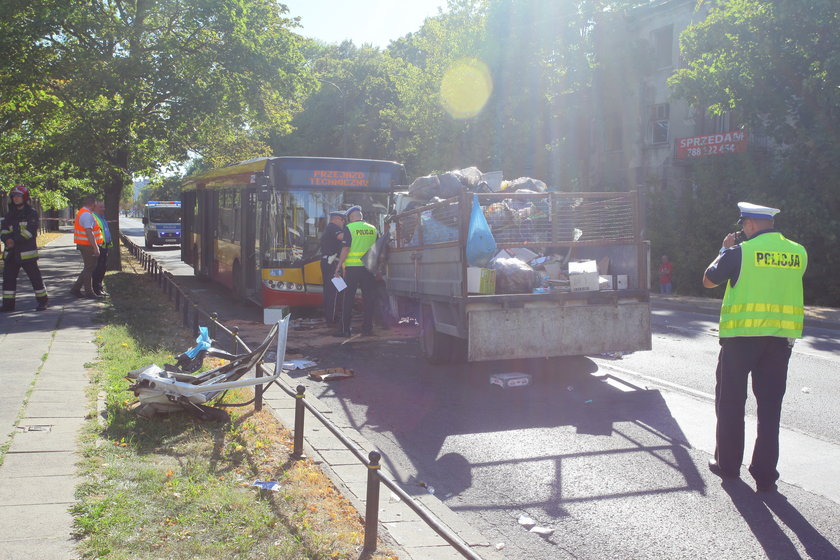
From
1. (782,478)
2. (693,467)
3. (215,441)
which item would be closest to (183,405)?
(215,441)

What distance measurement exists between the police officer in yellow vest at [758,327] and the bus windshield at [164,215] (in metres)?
41.8

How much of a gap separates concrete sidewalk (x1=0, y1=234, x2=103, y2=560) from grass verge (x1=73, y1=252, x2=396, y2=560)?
0.41ft

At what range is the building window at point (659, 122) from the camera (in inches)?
1398

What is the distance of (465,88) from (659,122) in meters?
8.71

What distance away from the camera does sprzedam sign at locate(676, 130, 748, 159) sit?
90.5 ft

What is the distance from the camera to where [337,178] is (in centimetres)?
1373

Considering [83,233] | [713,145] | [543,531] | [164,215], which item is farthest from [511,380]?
[164,215]

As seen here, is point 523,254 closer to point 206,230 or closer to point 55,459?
point 55,459

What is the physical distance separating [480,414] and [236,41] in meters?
15.6

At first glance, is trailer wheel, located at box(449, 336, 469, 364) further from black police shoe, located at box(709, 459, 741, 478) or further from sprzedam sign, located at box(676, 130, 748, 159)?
sprzedam sign, located at box(676, 130, 748, 159)

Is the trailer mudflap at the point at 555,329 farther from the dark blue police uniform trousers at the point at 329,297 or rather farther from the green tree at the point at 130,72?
the green tree at the point at 130,72

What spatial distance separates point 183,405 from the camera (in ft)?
20.4

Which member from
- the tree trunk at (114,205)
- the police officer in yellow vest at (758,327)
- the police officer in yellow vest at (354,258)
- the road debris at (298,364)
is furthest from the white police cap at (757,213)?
the tree trunk at (114,205)

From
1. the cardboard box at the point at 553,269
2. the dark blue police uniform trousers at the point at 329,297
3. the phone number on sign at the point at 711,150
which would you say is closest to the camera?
the cardboard box at the point at 553,269
